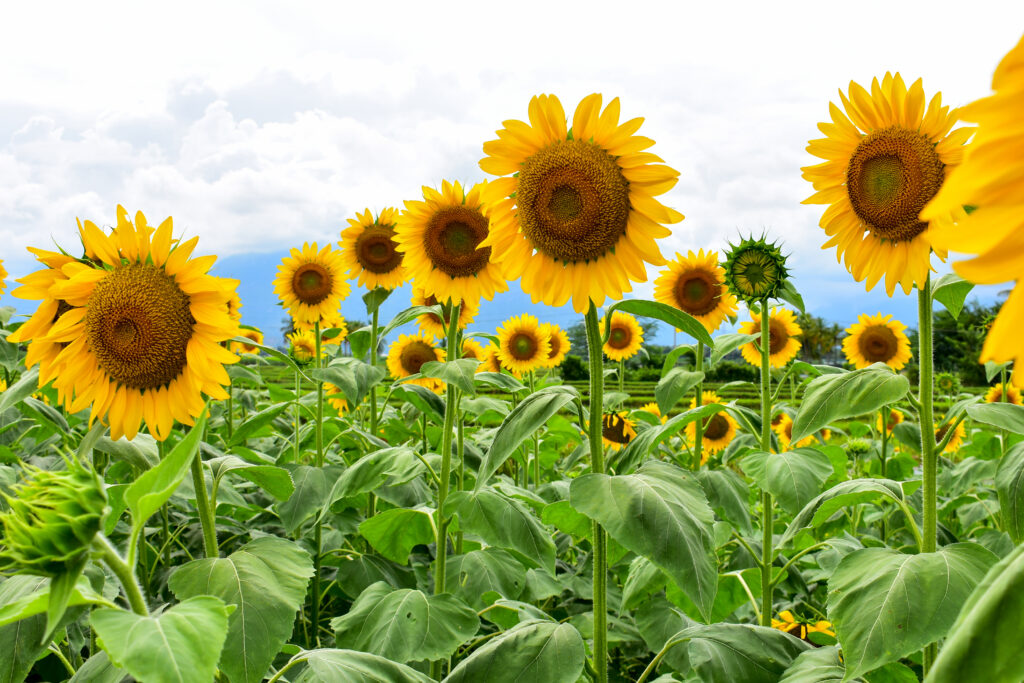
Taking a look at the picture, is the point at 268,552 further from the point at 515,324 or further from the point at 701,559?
the point at 515,324

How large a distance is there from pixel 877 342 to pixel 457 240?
13.9 feet

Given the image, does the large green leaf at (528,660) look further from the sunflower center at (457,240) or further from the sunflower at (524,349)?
the sunflower at (524,349)

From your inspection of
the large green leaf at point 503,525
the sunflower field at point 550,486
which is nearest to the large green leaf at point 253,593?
the sunflower field at point 550,486

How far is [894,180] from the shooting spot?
214 cm

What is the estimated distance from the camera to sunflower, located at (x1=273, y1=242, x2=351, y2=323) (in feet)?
16.4

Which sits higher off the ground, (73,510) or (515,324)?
(515,324)

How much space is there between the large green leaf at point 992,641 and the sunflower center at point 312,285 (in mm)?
4741

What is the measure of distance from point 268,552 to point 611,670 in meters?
2.56

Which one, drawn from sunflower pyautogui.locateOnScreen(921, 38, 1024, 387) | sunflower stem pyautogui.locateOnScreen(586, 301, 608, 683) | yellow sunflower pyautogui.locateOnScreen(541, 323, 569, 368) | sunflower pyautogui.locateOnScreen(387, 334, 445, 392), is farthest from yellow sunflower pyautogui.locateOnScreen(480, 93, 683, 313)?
yellow sunflower pyautogui.locateOnScreen(541, 323, 569, 368)

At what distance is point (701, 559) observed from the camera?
1504mm

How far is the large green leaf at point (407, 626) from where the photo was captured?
211cm

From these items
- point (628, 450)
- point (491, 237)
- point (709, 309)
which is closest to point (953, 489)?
point (709, 309)

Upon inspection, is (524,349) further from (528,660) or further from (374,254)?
(528,660)

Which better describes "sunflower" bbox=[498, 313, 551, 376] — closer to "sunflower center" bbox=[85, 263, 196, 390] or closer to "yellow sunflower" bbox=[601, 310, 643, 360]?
"yellow sunflower" bbox=[601, 310, 643, 360]
